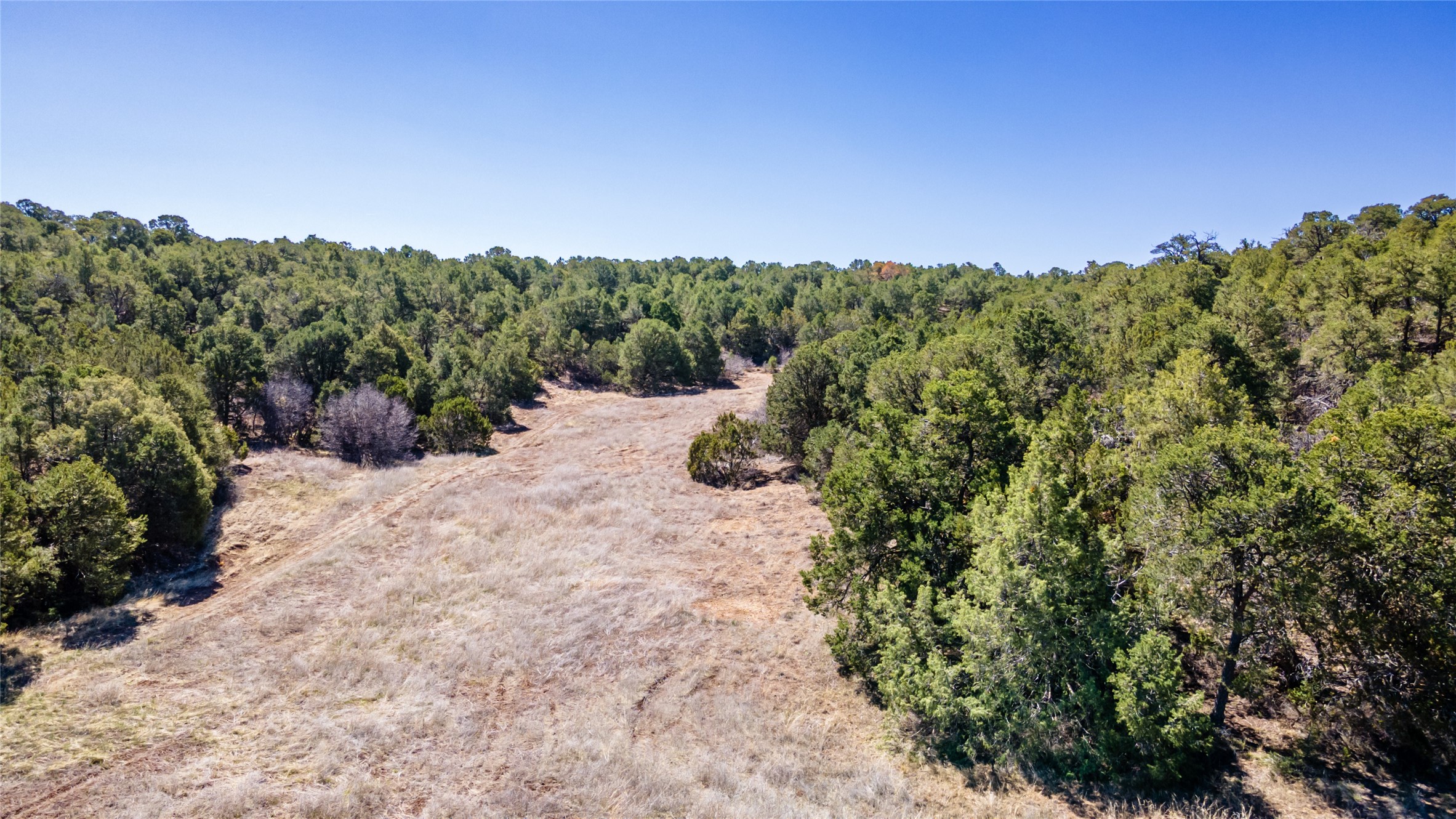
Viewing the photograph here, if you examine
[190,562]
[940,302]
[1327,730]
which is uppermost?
[940,302]

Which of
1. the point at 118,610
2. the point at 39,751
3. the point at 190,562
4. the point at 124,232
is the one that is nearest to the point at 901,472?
the point at 39,751

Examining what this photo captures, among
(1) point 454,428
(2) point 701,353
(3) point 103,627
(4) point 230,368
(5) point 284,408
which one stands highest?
(2) point 701,353

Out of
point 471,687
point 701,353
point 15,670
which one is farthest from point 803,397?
point 701,353

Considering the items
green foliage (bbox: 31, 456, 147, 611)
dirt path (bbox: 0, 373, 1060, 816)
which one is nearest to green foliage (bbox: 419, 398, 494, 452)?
dirt path (bbox: 0, 373, 1060, 816)

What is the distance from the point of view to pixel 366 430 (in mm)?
40156

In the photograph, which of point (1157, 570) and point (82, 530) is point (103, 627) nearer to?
point (82, 530)

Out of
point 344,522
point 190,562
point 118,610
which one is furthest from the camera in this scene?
point 344,522

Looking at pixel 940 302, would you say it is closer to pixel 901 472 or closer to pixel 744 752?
pixel 901 472

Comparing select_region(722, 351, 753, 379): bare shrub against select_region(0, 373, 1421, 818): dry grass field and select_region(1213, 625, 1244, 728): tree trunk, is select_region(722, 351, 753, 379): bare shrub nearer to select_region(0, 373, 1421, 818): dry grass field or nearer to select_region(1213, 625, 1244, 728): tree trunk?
select_region(0, 373, 1421, 818): dry grass field

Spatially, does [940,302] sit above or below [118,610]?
above

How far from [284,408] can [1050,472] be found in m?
48.5

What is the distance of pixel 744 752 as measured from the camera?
14.7 meters

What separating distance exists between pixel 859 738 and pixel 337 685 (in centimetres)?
1398

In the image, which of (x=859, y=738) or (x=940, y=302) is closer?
(x=859, y=738)
